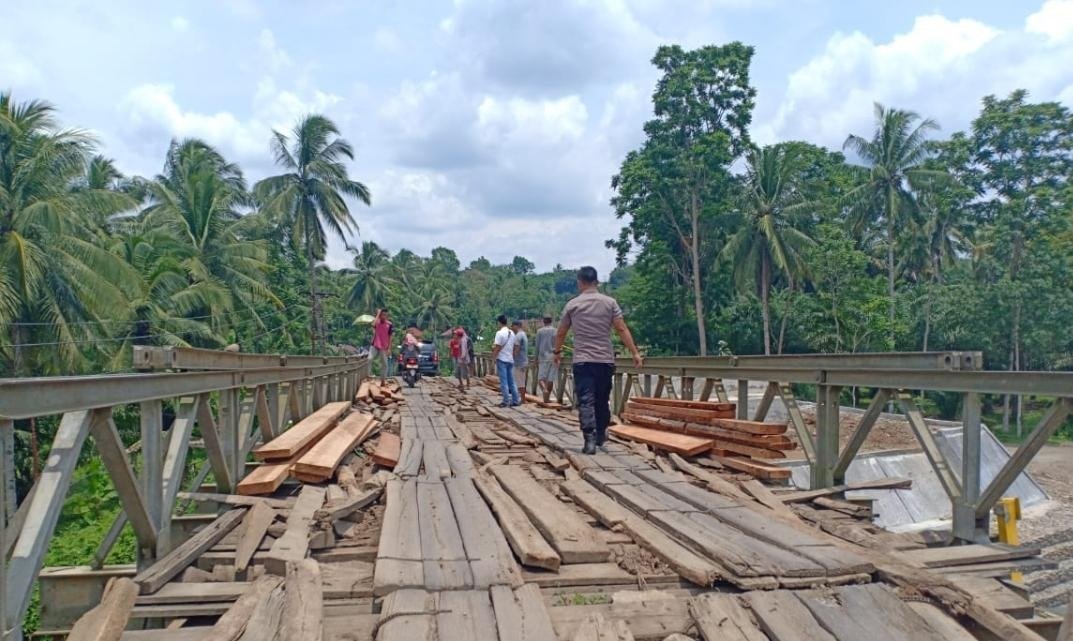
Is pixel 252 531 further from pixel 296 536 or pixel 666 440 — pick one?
pixel 666 440

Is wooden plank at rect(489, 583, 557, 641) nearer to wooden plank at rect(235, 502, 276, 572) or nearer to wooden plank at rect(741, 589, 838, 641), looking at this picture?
wooden plank at rect(741, 589, 838, 641)

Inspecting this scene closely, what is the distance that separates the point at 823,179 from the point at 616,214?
15446mm

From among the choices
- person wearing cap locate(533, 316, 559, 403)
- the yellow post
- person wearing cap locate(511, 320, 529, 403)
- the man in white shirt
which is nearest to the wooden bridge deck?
the yellow post

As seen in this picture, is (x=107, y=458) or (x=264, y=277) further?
(x=264, y=277)

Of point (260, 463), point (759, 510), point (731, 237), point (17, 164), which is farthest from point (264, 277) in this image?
point (759, 510)

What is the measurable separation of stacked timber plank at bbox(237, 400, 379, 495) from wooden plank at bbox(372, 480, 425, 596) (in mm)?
719

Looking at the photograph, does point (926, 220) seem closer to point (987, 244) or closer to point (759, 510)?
point (987, 244)

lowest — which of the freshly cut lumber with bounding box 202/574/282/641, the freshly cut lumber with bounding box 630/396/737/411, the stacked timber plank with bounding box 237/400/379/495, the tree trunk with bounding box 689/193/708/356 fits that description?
the freshly cut lumber with bounding box 202/574/282/641

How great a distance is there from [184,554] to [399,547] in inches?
42.4

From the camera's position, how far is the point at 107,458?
3801mm

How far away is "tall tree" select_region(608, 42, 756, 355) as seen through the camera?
125 ft

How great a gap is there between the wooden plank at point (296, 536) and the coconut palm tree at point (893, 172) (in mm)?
39561

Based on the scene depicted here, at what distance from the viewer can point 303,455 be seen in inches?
261

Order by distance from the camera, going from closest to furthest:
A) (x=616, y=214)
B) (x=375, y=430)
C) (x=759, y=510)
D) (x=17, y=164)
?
(x=759, y=510)
(x=375, y=430)
(x=17, y=164)
(x=616, y=214)
